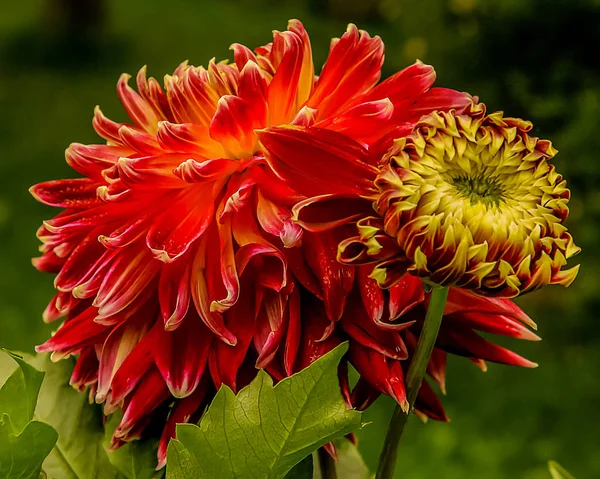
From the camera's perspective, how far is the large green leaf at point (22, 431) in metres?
0.40

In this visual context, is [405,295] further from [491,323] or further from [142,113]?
[142,113]

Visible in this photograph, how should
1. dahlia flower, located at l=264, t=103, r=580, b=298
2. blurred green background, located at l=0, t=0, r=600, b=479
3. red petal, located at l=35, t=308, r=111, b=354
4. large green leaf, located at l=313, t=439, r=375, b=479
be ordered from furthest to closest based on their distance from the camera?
blurred green background, located at l=0, t=0, r=600, b=479, large green leaf, located at l=313, t=439, r=375, b=479, red petal, located at l=35, t=308, r=111, b=354, dahlia flower, located at l=264, t=103, r=580, b=298

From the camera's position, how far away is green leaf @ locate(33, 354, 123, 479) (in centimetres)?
51

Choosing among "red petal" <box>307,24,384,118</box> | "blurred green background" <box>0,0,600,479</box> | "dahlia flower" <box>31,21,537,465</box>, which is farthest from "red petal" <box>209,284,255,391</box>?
"blurred green background" <box>0,0,600,479</box>

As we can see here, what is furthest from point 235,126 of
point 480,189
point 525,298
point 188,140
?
point 525,298

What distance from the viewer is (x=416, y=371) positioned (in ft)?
1.30

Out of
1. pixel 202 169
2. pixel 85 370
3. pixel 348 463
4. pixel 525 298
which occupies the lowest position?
pixel 525 298

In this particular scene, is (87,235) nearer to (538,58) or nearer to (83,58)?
(538,58)

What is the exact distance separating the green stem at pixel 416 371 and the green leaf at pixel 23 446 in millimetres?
143

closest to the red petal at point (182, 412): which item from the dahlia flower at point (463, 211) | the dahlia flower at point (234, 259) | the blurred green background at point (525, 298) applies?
the dahlia flower at point (234, 259)

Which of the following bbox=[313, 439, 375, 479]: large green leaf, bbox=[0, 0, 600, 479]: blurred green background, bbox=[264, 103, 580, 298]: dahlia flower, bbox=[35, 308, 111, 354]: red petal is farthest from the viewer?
bbox=[0, 0, 600, 479]: blurred green background

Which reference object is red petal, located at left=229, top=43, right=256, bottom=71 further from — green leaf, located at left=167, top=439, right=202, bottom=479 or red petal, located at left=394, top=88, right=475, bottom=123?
green leaf, located at left=167, top=439, right=202, bottom=479

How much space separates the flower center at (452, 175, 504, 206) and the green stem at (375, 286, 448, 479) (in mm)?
38

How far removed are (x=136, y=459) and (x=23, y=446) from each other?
0.28ft
